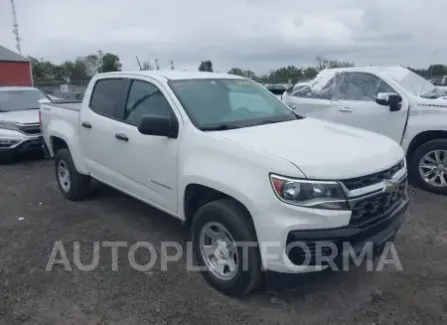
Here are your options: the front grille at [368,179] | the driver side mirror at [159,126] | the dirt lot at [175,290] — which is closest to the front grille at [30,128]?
the dirt lot at [175,290]

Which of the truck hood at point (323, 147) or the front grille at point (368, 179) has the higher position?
→ the truck hood at point (323, 147)

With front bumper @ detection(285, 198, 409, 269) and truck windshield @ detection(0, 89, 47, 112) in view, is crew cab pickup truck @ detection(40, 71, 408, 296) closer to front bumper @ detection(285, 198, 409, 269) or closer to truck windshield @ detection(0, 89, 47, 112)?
front bumper @ detection(285, 198, 409, 269)

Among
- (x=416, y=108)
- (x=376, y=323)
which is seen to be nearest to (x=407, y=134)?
(x=416, y=108)

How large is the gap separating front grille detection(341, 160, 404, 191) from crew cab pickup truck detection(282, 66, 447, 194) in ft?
9.56

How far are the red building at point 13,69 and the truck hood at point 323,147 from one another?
33436 mm

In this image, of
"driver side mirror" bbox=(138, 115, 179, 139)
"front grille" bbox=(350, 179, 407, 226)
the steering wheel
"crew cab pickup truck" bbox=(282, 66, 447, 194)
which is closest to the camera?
"front grille" bbox=(350, 179, 407, 226)

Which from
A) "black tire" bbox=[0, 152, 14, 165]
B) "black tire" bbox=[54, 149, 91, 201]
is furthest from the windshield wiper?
"black tire" bbox=[0, 152, 14, 165]

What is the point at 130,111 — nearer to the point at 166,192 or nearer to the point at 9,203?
the point at 166,192

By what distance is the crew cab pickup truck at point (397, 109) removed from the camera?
579 cm

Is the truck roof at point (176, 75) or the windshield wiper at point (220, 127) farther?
the truck roof at point (176, 75)

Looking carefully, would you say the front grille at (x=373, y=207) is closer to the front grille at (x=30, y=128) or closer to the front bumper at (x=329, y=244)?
the front bumper at (x=329, y=244)

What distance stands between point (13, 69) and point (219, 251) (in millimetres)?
36047

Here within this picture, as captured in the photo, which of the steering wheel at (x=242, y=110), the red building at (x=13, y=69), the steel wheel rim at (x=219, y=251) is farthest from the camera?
the red building at (x=13, y=69)

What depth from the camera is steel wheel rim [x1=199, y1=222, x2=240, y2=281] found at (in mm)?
3246
